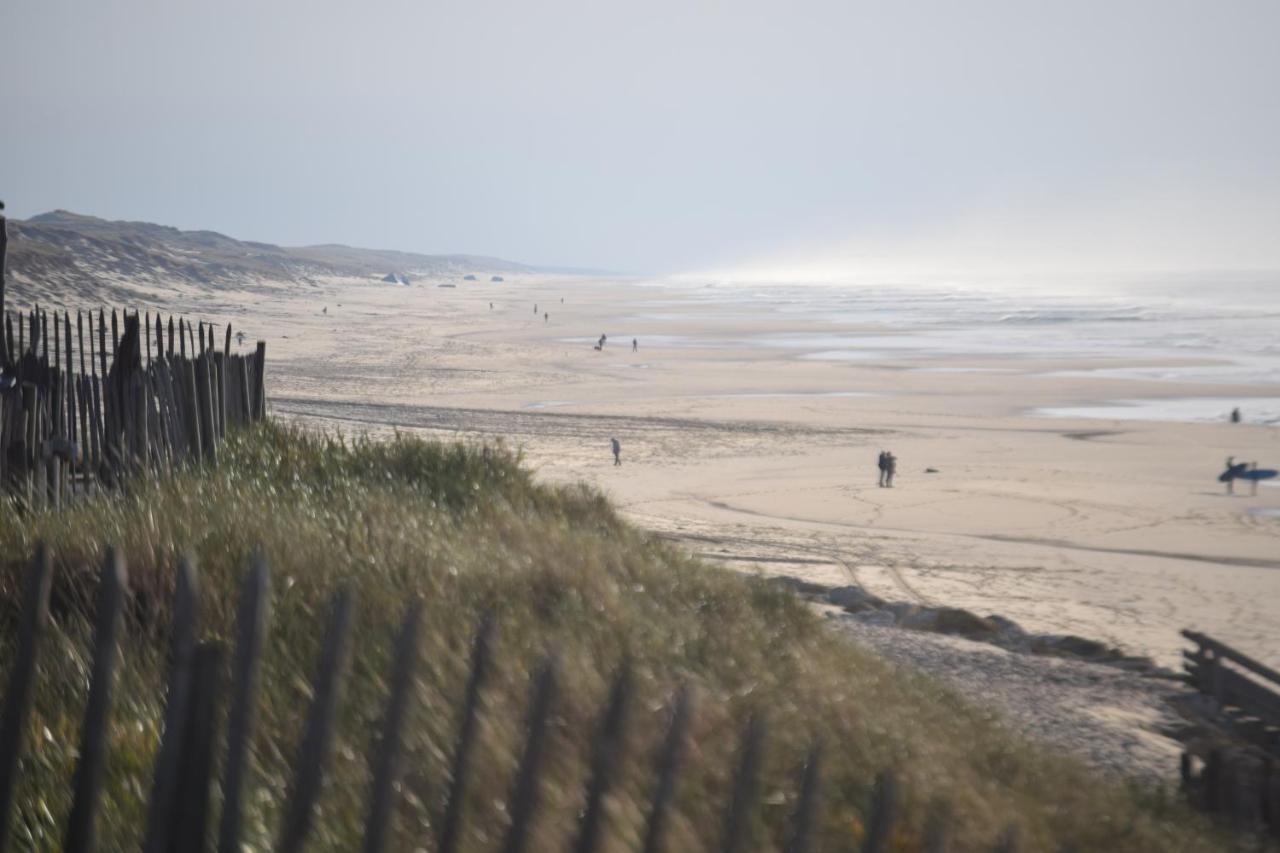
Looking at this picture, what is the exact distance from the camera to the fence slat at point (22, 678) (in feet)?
8.11

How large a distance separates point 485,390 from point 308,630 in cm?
2802

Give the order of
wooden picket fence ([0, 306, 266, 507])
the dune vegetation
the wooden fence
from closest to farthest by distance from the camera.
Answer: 1. the dune vegetation
2. the wooden fence
3. wooden picket fence ([0, 306, 266, 507])

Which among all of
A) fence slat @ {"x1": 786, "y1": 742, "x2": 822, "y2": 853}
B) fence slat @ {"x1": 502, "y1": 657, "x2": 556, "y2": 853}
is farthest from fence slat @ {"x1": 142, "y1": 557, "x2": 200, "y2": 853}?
fence slat @ {"x1": 786, "y1": 742, "x2": 822, "y2": 853}

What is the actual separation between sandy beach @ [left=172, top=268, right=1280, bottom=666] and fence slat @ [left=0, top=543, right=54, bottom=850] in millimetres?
9212

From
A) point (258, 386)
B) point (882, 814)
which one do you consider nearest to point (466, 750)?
point (882, 814)

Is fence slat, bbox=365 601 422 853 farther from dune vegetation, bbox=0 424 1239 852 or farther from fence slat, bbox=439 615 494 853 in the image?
dune vegetation, bbox=0 424 1239 852

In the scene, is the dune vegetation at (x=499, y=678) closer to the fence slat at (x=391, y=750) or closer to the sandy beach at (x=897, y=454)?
the fence slat at (x=391, y=750)

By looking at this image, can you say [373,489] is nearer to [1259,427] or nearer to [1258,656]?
[1258,656]

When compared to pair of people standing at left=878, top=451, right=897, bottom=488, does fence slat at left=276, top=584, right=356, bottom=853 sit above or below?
above

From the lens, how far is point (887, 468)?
20.2m

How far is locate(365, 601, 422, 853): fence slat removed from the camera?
230 centimetres

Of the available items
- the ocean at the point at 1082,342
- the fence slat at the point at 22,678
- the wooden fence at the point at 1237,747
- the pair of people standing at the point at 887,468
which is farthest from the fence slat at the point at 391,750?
the ocean at the point at 1082,342

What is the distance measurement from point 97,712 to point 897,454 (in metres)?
22.5

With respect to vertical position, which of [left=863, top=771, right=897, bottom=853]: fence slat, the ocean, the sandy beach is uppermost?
the ocean
